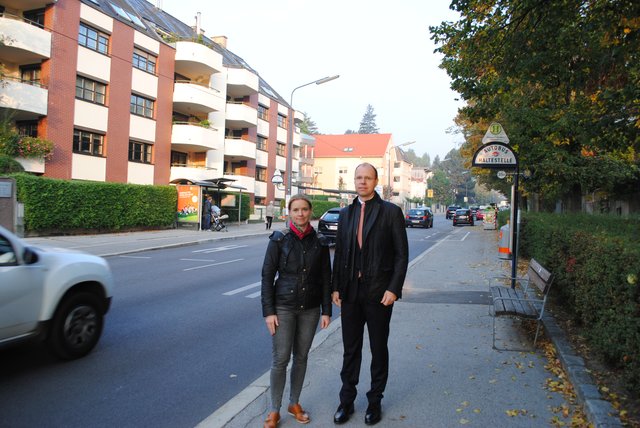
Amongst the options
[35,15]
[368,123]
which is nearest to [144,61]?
[35,15]

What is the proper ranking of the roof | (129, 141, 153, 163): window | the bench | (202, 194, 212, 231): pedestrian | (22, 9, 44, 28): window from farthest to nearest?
the roof, (129, 141, 153, 163): window, (202, 194, 212, 231): pedestrian, (22, 9, 44, 28): window, the bench

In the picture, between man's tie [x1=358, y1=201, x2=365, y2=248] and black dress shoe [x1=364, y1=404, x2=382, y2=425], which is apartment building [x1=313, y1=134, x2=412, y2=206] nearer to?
man's tie [x1=358, y1=201, x2=365, y2=248]

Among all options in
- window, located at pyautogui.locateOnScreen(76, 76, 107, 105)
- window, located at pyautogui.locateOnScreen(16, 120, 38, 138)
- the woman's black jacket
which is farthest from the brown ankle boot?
window, located at pyautogui.locateOnScreen(76, 76, 107, 105)

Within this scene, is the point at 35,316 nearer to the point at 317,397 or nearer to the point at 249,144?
the point at 317,397

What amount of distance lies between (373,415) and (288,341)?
0.86 metres

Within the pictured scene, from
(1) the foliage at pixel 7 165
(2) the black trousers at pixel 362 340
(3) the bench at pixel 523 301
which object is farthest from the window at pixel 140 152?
(2) the black trousers at pixel 362 340

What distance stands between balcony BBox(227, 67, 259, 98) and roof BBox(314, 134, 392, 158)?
47.1 metres

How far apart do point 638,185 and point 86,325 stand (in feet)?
74.7

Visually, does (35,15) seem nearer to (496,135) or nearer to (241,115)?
(241,115)

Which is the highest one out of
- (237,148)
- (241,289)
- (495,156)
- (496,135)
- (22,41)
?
(22,41)

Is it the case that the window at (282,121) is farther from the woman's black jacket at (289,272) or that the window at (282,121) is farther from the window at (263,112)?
the woman's black jacket at (289,272)

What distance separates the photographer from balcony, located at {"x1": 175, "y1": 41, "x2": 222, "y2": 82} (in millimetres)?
31078

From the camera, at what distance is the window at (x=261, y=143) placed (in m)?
43.3

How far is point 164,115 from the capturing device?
30.4m
